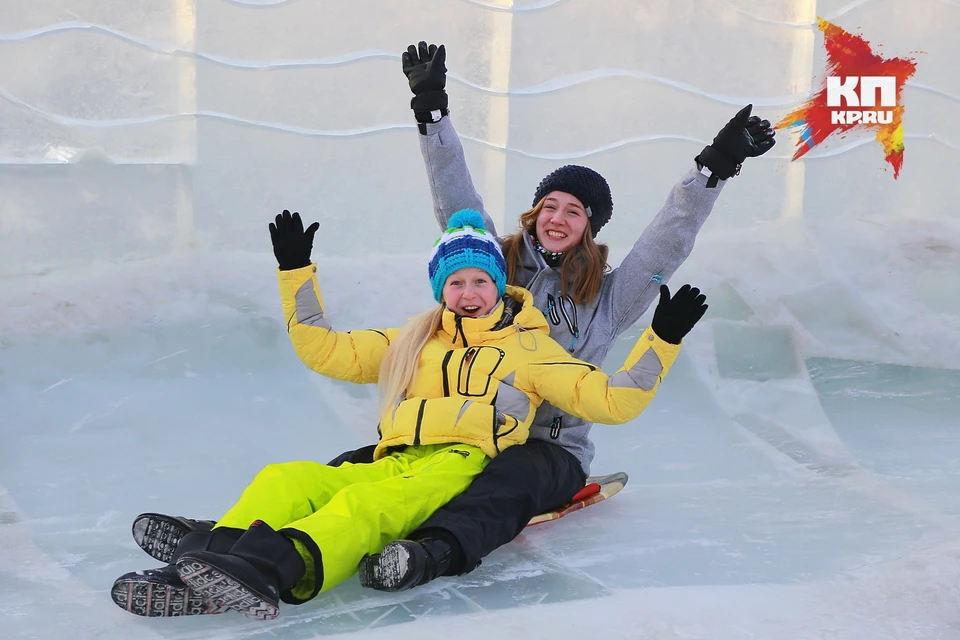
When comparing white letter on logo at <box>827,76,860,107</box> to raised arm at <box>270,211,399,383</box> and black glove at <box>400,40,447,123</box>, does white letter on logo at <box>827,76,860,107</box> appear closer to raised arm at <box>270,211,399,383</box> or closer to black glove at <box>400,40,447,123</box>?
black glove at <box>400,40,447,123</box>

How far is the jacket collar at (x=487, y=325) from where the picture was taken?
2.17 meters

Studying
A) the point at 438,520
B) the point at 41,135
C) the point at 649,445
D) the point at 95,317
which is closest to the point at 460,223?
the point at 438,520

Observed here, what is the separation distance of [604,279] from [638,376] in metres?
0.51

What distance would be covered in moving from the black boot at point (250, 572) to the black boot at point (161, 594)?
53 millimetres

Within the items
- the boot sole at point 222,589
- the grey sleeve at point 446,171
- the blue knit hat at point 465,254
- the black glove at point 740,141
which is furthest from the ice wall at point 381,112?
the boot sole at point 222,589

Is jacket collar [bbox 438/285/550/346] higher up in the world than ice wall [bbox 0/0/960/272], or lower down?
lower down

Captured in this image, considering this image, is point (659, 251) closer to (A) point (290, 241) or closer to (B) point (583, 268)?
(B) point (583, 268)

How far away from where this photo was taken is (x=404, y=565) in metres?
1.74

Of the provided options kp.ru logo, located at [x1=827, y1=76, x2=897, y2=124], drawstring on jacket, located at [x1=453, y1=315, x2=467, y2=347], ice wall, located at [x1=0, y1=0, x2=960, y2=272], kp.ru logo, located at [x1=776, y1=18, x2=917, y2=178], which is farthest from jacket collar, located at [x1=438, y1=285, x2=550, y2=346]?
kp.ru logo, located at [x1=827, y1=76, x2=897, y2=124]

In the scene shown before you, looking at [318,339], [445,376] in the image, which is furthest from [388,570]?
[318,339]

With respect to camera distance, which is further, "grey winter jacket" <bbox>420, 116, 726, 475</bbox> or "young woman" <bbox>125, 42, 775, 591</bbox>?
"grey winter jacket" <bbox>420, 116, 726, 475</bbox>

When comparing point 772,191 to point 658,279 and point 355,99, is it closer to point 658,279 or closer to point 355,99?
point 355,99

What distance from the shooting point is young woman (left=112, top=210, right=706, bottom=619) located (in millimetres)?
1658

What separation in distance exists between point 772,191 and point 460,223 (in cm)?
265
